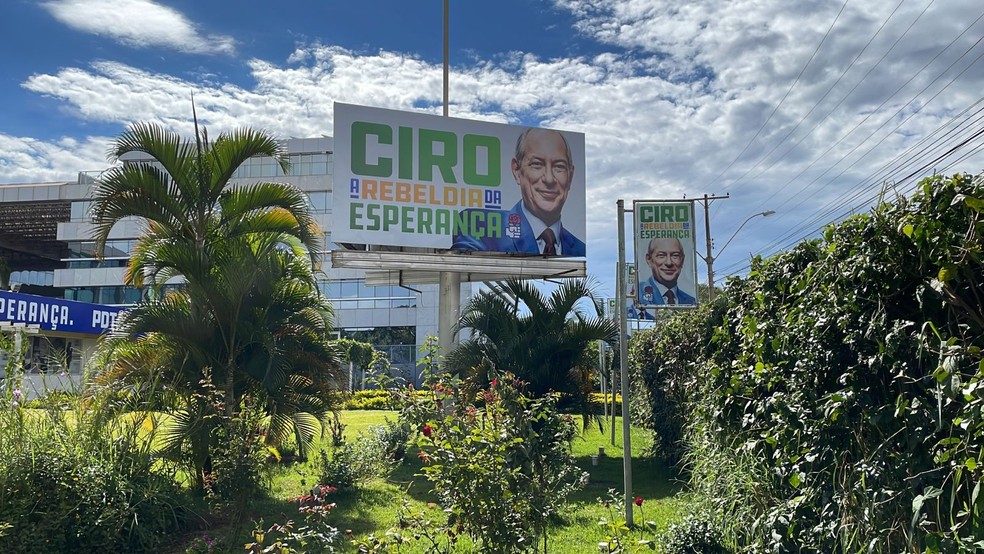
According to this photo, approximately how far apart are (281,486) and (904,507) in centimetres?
912

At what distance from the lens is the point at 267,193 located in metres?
10.8

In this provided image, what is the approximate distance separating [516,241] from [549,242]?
757 mm

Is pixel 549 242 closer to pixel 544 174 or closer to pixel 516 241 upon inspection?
pixel 516 241

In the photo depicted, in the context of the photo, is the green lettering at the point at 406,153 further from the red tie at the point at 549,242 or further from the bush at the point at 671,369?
the bush at the point at 671,369

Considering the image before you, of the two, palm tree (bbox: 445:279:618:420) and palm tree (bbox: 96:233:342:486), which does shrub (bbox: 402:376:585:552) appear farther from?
palm tree (bbox: 445:279:618:420)

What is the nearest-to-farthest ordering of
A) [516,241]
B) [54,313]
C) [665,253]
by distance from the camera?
1. [665,253]
2. [516,241]
3. [54,313]

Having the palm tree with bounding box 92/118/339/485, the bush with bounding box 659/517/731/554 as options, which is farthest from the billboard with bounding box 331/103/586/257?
the bush with bounding box 659/517/731/554

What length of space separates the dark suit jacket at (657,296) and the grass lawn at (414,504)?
2504 mm

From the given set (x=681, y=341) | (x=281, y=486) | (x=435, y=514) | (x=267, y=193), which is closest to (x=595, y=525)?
(x=435, y=514)

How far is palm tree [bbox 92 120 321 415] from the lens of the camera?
957 cm

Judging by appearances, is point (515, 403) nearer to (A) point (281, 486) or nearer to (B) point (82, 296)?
(A) point (281, 486)

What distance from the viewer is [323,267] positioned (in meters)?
44.3

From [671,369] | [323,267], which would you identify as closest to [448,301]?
[671,369]

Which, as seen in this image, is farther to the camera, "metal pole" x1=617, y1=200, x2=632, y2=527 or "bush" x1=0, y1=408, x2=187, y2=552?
"metal pole" x1=617, y1=200, x2=632, y2=527
